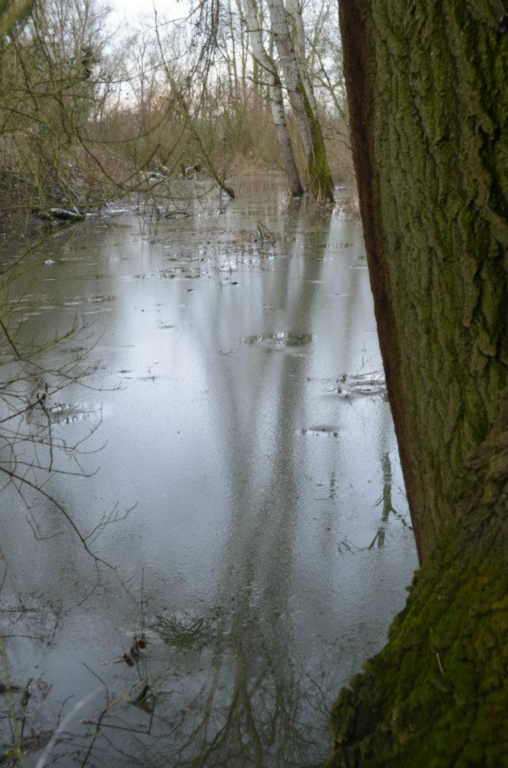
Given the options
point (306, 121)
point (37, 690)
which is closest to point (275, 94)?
point (306, 121)

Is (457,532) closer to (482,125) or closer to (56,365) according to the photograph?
(482,125)

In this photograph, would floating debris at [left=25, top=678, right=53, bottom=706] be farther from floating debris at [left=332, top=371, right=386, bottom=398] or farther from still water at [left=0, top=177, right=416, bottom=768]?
floating debris at [left=332, top=371, right=386, bottom=398]

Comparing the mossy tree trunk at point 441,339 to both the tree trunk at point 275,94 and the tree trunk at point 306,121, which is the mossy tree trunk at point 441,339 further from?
the tree trunk at point 306,121

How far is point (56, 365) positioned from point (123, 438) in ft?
5.60

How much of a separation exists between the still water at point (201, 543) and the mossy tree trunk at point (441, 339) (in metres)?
0.88

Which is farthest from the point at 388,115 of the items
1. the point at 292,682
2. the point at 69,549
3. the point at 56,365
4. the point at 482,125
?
the point at 56,365

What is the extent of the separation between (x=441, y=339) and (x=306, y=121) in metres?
17.8

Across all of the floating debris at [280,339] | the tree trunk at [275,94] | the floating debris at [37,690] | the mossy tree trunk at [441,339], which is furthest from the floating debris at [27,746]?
the tree trunk at [275,94]

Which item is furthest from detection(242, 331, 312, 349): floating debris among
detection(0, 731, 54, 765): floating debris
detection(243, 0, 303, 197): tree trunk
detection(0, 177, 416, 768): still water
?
detection(243, 0, 303, 197): tree trunk

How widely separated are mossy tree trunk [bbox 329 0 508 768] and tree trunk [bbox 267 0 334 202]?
1584 centimetres

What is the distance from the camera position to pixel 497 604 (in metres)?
1.56

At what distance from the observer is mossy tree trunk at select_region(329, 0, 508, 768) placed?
158cm

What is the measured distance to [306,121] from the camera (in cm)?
1872

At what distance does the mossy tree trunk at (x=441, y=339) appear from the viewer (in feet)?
5.20
